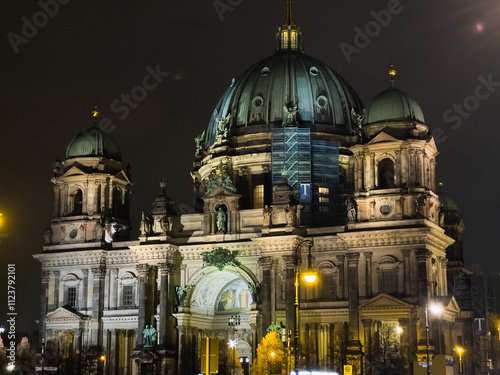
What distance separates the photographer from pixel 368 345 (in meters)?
78.2

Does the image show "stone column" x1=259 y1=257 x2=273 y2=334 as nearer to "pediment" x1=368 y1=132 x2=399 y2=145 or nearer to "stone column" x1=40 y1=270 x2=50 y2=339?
"pediment" x1=368 y1=132 x2=399 y2=145

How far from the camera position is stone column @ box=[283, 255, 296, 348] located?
80.6 metres

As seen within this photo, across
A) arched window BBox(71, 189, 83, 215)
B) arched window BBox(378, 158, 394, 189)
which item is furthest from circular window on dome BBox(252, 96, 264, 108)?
arched window BBox(71, 189, 83, 215)

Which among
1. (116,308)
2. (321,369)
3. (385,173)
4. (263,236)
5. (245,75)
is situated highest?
(245,75)

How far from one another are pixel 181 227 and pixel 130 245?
17.8ft

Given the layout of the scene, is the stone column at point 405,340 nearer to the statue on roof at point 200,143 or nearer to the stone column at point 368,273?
the stone column at point 368,273

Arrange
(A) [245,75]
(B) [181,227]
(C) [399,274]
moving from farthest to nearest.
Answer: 1. (A) [245,75]
2. (B) [181,227]
3. (C) [399,274]

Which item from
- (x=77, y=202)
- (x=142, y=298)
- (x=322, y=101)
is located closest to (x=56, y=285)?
(x=77, y=202)

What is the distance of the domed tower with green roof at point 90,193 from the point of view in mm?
95750

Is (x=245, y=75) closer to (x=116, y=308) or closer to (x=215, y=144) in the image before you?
(x=215, y=144)

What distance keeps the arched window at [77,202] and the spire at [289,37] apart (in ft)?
93.3

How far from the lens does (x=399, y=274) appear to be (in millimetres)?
79000

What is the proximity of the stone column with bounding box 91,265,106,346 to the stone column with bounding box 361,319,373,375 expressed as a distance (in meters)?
27.9

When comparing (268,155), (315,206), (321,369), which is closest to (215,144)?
(268,155)
